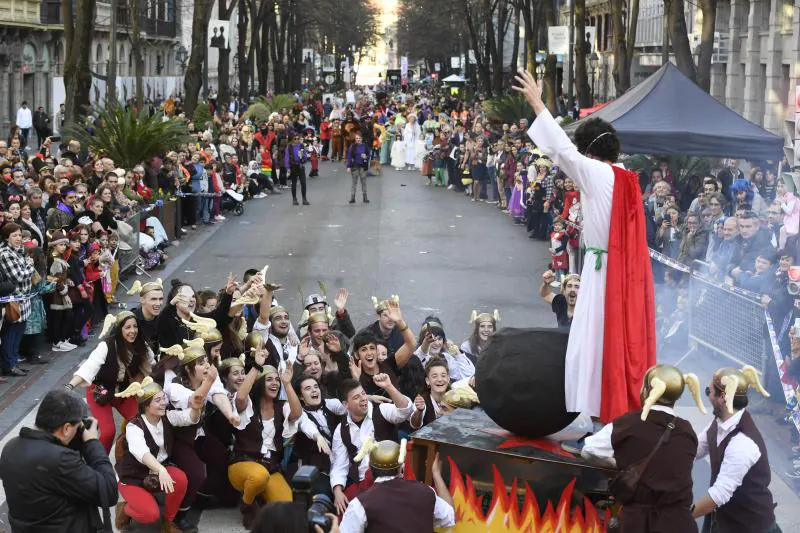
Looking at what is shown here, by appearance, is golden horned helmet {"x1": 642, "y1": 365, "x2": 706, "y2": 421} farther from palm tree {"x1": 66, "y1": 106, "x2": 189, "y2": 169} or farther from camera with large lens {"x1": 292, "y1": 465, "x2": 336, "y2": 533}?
palm tree {"x1": 66, "y1": 106, "x2": 189, "y2": 169}

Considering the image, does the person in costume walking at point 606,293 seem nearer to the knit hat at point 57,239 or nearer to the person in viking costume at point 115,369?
the person in viking costume at point 115,369

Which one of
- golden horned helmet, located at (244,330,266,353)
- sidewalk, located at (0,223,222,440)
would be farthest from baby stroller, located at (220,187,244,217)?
golden horned helmet, located at (244,330,266,353)

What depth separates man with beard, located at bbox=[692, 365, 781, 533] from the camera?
713cm

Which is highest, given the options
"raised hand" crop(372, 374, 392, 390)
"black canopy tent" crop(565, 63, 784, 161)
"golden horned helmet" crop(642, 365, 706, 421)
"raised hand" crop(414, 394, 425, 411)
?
"black canopy tent" crop(565, 63, 784, 161)

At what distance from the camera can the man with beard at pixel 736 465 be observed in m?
7.13

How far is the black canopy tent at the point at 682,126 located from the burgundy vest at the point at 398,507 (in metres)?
10.5

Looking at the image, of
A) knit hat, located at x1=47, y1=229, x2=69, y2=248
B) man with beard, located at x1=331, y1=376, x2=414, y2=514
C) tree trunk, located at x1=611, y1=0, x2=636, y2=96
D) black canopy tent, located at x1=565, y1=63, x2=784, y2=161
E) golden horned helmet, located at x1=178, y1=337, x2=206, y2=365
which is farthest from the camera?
tree trunk, located at x1=611, y1=0, x2=636, y2=96

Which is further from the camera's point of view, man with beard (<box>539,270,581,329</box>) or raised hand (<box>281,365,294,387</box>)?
man with beard (<box>539,270,581,329</box>)

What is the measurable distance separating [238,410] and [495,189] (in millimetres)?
23737

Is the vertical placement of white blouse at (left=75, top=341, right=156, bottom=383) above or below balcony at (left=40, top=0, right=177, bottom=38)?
below

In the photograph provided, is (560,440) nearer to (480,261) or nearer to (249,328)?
(249,328)

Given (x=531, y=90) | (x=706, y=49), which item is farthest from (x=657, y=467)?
(x=706, y=49)

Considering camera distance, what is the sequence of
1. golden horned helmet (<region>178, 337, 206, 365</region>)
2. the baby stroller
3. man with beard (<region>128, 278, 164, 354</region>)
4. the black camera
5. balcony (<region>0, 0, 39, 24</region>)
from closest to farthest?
1. the black camera
2. golden horned helmet (<region>178, 337, 206, 365</region>)
3. man with beard (<region>128, 278, 164, 354</region>)
4. the baby stroller
5. balcony (<region>0, 0, 39, 24</region>)

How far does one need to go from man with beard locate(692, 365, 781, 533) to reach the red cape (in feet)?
1.76
